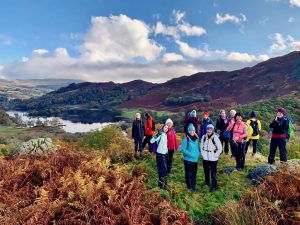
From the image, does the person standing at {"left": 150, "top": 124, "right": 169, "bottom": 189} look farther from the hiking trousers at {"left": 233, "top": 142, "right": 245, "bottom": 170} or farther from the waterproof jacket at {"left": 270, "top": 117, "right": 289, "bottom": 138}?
the waterproof jacket at {"left": 270, "top": 117, "right": 289, "bottom": 138}

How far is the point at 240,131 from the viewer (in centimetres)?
1180

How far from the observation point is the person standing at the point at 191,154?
9.88m

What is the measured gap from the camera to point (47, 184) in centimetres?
846

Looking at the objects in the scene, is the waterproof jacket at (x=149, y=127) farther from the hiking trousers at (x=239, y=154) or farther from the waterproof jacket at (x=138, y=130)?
the hiking trousers at (x=239, y=154)

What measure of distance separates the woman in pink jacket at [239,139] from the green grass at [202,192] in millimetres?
388

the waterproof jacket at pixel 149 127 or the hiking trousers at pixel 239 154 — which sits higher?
the waterproof jacket at pixel 149 127

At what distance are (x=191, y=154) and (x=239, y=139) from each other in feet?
8.79

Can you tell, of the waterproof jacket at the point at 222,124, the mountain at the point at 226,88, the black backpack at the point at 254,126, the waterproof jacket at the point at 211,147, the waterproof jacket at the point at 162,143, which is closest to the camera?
the waterproof jacket at the point at 211,147

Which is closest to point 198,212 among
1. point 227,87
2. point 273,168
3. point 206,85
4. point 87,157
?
point 273,168

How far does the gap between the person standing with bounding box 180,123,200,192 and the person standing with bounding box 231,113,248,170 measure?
2.42m

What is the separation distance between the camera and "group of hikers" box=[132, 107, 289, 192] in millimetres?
9820

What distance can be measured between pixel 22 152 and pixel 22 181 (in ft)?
14.2

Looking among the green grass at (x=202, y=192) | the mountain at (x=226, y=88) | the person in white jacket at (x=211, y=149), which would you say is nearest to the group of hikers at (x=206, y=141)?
the person in white jacket at (x=211, y=149)

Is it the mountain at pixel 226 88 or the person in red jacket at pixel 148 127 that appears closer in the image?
the person in red jacket at pixel 148 127
